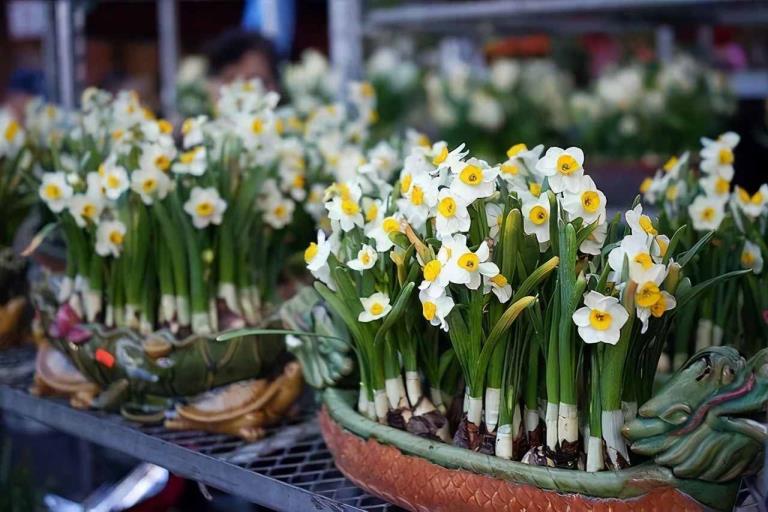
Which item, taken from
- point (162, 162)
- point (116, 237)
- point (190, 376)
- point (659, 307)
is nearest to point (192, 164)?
point (162, 162)

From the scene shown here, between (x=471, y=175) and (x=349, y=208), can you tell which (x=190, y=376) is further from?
(x=471, y=175)

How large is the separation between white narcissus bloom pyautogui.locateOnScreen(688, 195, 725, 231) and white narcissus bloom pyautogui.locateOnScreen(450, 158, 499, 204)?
0.43 metres

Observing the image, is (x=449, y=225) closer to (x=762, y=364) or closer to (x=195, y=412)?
(x=762, y=364)

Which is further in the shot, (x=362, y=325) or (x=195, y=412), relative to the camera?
(x=195, y=412)

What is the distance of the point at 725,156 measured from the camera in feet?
4.54

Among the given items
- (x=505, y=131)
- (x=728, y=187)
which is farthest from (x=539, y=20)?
(x=728, y=187)

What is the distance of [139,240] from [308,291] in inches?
11.8

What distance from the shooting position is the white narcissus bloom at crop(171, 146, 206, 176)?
1452 millimetres

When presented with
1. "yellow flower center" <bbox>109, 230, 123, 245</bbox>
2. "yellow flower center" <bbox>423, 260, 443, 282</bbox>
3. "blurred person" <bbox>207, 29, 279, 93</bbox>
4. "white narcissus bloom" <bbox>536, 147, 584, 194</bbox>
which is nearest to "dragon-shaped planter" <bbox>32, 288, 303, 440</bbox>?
"yellow flower center" <bbox>109, 230, 123, 245</bbox>

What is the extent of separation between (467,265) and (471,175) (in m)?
0.11

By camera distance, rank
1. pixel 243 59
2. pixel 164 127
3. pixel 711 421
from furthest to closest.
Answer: pixel 243 59 < pixel 164 127 < pixel 711 421

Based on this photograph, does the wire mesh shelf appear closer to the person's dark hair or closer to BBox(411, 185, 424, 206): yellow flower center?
BBox(411, 185, 424, 206): yellow flower center

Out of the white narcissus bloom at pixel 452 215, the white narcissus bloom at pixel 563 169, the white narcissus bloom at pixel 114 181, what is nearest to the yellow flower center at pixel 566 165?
the white narcissus bloom at pixel 563 169

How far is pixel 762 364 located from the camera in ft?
3.14
